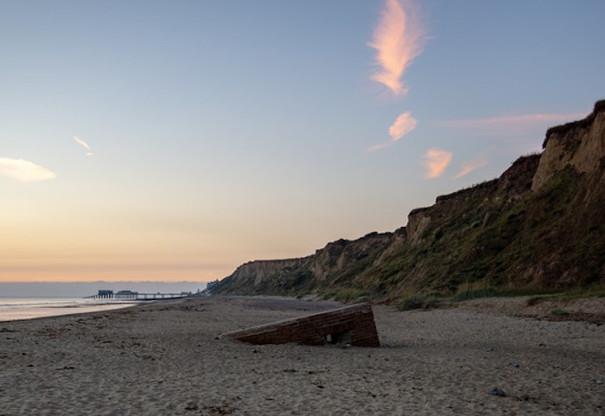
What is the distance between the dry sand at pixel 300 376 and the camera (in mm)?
8211

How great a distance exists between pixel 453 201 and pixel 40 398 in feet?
191

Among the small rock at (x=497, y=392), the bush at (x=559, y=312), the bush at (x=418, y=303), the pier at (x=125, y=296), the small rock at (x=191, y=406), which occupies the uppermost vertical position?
the pier at (x=125, y=296)

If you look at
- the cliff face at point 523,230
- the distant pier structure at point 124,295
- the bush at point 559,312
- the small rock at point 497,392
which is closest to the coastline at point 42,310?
the cliff face at point 523,230

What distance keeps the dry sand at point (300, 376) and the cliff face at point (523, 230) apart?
14.7 metres

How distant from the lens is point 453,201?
204ft

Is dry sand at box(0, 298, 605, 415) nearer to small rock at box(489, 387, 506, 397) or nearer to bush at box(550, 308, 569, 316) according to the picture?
small rock at box(489, 387, 506, 397)

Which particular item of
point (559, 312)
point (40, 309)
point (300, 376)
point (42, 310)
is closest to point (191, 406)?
point (300, 376)

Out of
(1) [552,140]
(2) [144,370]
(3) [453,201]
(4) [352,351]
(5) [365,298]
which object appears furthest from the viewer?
(3) [453,201]

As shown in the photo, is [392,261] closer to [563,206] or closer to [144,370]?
[563,206]

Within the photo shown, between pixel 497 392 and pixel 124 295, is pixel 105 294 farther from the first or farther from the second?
pixel 497 392

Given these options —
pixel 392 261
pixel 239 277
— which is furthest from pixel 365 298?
pixel 239 277

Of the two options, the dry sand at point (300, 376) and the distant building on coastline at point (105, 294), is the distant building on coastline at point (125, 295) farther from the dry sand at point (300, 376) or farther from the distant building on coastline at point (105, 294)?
the dry sand at point (300, 376)

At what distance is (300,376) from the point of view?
1083cm

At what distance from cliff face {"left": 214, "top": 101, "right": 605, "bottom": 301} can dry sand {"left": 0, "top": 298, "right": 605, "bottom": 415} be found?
579 inches
